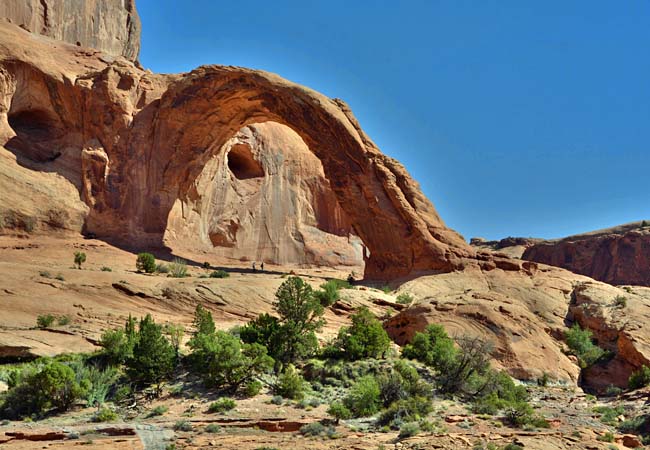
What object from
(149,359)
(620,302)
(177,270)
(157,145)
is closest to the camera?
(149,359)

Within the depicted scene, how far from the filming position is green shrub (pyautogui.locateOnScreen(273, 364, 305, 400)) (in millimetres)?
19891

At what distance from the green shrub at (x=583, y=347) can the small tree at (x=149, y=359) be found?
15596mm

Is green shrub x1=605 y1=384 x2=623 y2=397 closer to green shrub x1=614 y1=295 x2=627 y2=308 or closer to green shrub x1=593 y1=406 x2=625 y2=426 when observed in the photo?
green shrub x1=593 y1=406 x2=625 y2=426

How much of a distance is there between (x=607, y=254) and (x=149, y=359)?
152 feet

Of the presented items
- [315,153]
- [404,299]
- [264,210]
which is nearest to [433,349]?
[404,299]

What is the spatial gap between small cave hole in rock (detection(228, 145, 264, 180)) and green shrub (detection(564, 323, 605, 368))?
88.4ft

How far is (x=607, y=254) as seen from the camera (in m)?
56.4

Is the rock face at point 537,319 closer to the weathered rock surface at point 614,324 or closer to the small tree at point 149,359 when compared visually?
the weathered rock surface at point 614,324

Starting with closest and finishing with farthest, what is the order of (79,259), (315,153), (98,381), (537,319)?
(98,381), (537,319), (79,259), (315,153)

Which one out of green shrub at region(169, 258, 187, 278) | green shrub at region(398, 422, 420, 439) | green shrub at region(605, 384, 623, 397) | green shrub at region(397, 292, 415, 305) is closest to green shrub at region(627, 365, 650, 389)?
green shrub at region(605, 384, 623, 397)

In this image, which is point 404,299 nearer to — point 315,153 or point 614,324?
point 614,324

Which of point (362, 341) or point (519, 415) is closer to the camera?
point (519, 415)

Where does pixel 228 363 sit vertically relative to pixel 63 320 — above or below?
→ below

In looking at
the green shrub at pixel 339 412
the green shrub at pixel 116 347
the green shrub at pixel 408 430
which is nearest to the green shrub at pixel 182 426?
the green shrub at pixel 339 412
